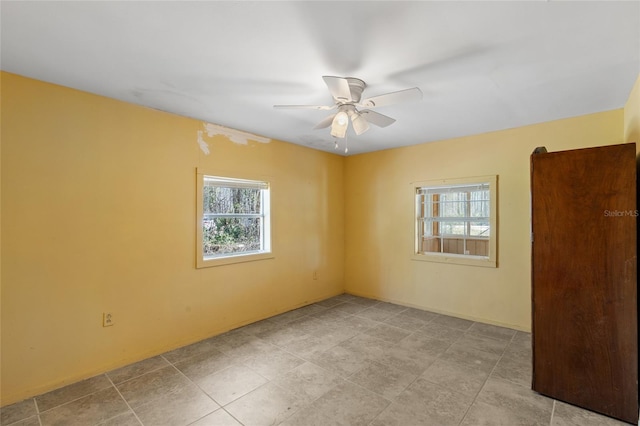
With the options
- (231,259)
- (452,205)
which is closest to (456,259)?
(452,205)

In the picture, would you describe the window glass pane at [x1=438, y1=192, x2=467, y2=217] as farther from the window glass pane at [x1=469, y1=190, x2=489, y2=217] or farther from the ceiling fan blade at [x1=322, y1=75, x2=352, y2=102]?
the ceiling fan blade at [x1=322, y1=75, x2=352, y2=102]

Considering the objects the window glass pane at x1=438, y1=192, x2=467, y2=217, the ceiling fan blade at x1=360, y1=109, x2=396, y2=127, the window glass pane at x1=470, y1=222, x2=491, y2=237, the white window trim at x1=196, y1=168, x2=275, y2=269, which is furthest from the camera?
the window glass pane at x1=438, y1=192, x2=467, y2=217

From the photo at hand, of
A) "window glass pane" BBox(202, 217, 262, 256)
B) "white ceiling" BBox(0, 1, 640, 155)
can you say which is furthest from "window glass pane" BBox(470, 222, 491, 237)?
"window glass pane" BBox(202, 217, 262, 256)

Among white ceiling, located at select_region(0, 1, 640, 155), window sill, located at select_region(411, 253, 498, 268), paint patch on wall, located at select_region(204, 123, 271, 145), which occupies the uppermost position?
white ceiling, located at select_region(0, 1, 640, 155)

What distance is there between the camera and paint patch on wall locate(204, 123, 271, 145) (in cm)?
331

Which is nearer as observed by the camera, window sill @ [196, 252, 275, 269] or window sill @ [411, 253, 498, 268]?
window sill @ [196, 252, 275, 269]

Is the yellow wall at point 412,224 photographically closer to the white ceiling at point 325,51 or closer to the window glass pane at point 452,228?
the window glass pane at point 452,228

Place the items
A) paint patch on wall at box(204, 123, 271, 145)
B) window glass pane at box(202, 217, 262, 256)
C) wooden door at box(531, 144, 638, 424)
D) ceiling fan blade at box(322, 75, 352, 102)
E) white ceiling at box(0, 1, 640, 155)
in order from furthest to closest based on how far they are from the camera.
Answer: window glass pane at box(202, 217, 262, 256)
paint patch on wall at box(204, 123, 271, 145)
wooden door at box(531, 144, 638, 424)
ceiling fan blade at box(322, 75, 352, 102)
white ceiling at box(0, 1, 640, 155)

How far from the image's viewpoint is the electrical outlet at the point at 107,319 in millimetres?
2552

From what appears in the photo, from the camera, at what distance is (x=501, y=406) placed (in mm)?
2084

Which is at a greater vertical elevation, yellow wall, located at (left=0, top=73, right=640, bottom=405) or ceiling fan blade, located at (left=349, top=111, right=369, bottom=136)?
ceiling fan blade, located at (left=349, top=111, right=369, bottom=136)

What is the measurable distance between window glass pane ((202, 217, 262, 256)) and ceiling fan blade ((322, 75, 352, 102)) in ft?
6.88

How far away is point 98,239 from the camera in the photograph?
8.32 feet

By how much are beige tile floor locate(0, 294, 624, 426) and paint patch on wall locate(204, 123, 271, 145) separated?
2.25 metres
